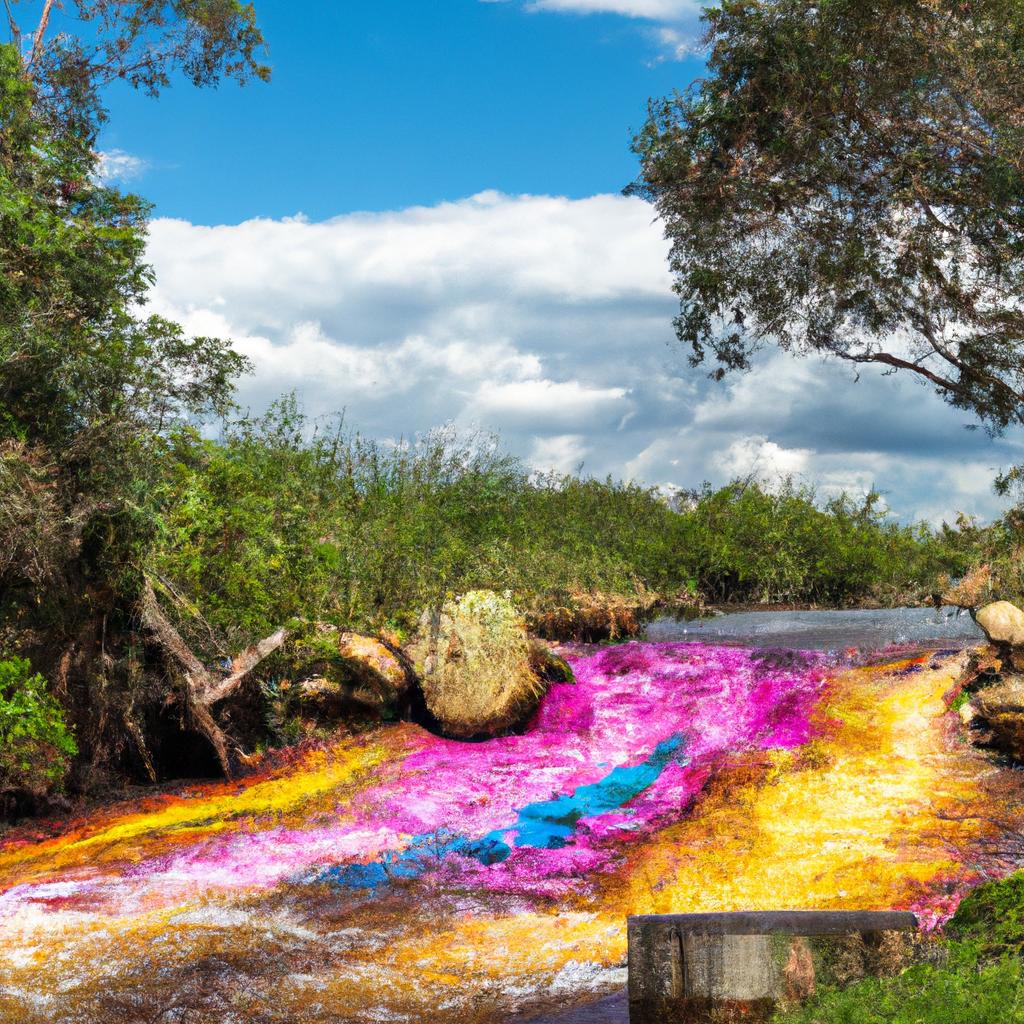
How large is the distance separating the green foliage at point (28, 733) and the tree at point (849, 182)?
13.3 meters

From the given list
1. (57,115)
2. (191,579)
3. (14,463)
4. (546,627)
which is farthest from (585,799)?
(57,115)

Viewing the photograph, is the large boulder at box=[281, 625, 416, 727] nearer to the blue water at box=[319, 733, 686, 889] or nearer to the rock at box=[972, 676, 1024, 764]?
the blue water at box=[319, 733, 686, 889]

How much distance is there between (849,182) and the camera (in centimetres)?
1700

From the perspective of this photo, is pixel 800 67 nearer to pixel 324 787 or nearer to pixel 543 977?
pixel 324 787

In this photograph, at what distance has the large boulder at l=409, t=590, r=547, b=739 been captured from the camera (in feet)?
34.6

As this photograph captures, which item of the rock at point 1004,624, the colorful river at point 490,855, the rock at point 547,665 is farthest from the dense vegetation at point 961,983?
the rock at point 547,665

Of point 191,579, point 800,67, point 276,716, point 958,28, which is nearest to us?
point 191,579

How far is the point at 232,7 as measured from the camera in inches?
610

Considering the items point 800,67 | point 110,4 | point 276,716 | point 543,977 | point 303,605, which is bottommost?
point 543,977

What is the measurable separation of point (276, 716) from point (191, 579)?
5.82 feet

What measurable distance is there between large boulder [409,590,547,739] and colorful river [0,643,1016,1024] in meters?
0.24

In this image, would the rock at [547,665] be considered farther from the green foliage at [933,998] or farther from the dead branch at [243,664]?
the green foliage at [933,998]

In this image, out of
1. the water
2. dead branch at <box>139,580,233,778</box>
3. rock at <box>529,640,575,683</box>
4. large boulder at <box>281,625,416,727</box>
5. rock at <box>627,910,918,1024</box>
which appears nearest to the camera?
rock at <box>627,910,918,1024</box>

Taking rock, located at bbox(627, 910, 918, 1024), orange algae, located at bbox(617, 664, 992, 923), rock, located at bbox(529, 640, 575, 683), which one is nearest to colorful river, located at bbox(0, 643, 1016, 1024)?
orange algae, located at bbox(617, 664, 992, 923)
